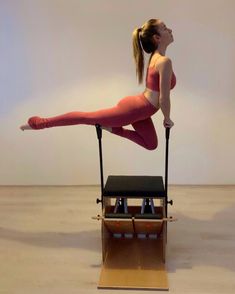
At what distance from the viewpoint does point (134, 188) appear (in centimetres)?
238

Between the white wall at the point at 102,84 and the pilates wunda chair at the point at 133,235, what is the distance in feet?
4.62

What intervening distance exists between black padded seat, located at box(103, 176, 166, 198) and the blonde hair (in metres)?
0.80

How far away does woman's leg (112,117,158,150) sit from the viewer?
2348mm

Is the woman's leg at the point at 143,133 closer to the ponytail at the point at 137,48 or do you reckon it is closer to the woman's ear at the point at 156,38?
the ponytail at the point at 137,48

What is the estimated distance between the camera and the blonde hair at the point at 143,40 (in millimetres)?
2156

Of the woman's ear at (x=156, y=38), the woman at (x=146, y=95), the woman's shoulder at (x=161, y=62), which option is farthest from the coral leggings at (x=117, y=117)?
the woman's ear at (x=156, y=38)

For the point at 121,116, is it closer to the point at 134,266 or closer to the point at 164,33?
the point at 164,33

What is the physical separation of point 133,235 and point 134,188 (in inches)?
19.2

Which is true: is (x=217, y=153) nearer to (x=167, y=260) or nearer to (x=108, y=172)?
(x=108, y=172)

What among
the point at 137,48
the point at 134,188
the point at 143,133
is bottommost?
the point at 134,188

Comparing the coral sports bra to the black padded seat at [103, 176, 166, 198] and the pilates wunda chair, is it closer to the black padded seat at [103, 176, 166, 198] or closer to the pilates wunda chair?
the pilates wunda chair

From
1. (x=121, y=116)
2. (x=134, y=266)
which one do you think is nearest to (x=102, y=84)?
(x=121, y=116)

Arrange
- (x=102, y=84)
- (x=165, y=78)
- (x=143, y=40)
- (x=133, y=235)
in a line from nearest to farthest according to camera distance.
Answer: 1. (x=165, y=78)
2. (x=143, y=40)
3. (x=133, y=235)
4. (x=102, y=84)

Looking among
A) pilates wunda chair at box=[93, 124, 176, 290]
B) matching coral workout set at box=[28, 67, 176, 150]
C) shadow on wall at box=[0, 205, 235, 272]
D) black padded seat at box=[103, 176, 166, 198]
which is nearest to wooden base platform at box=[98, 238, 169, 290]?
pilates wunda chair at box=[93, 124, 176, 290]
